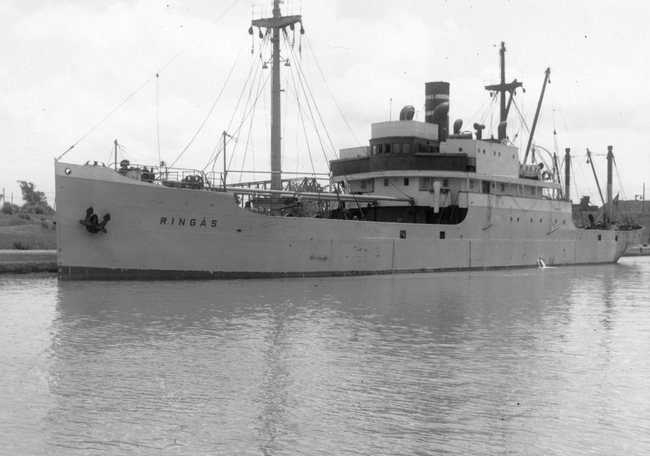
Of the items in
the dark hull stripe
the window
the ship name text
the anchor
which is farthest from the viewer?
the window

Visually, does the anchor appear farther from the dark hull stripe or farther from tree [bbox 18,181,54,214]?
tree [bbox 18,181,54,214]

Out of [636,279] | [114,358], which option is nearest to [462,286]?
[636,279]

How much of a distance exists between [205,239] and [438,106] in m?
15.9

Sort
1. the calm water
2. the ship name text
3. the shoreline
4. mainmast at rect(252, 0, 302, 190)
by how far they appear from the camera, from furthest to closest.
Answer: mainmast at rect(252, 0, 302, 190), the shoreline, the ship name text, the calm water

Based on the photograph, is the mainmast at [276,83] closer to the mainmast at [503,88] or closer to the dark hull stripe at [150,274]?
the dark hull stripe at [150,274]

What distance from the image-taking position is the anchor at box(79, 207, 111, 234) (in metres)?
22.7

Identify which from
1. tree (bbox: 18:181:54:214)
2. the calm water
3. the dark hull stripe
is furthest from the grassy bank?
the calm water

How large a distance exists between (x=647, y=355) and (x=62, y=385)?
934cm

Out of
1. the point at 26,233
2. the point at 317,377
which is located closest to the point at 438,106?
the point at 26,233

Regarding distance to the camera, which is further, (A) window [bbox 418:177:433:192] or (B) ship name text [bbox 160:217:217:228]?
(A) window [bbox 418:177:433:192]

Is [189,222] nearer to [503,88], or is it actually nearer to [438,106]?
[438,106]

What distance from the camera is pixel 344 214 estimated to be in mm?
29188

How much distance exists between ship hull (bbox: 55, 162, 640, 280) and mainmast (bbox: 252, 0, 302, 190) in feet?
11.1

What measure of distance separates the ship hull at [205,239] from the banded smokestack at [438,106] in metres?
5.24
